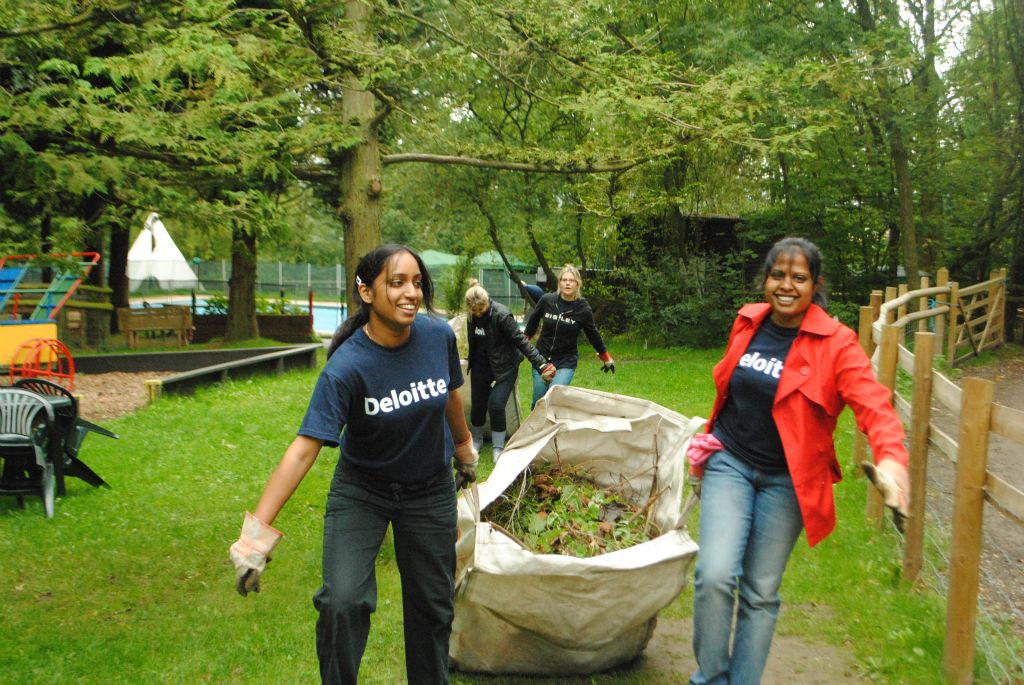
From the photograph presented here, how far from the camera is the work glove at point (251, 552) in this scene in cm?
309

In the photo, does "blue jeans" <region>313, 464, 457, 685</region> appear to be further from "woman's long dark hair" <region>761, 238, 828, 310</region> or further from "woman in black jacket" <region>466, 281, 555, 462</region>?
"woman in black jacket" <region>466, 281, 555, 462</region>

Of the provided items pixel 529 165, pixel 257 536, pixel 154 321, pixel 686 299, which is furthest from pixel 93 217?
pixel 686 299

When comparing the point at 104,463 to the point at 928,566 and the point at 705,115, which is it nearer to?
the point at 705,115

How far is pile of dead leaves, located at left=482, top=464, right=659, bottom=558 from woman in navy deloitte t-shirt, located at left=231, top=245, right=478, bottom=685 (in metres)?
0.94

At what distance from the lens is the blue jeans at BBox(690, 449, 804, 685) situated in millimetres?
3604

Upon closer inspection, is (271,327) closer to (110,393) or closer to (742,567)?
(110,393)

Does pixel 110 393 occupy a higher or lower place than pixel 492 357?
lower

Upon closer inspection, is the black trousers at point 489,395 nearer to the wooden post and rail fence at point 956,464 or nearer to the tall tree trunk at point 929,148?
the wooden post and rail fence at point 956,464

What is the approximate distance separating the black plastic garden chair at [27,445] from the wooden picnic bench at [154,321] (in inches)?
563

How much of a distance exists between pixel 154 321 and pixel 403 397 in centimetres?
1947

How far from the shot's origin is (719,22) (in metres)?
19.5

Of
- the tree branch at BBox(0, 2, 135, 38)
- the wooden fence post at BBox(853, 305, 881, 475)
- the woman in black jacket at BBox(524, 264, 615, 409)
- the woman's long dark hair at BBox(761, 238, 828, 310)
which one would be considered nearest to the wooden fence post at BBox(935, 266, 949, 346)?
the wooden fence post at BBox(853, 305, 881, 475)

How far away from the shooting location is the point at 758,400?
3668 mm

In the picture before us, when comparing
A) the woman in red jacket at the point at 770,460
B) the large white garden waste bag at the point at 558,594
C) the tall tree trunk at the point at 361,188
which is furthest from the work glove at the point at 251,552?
the tall tree trunk at the point at 361,188
